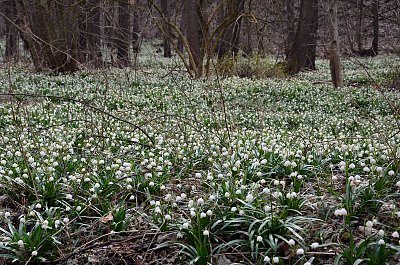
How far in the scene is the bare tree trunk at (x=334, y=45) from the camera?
1319 cm

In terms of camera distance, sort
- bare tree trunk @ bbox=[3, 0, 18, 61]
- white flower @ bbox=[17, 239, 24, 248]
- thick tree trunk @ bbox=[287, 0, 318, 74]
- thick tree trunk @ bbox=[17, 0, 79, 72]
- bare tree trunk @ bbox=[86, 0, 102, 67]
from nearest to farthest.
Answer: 1. white flower @ bbox=[17, 239, 24, 248]
2. bare tree trunk @ bbox=[86, 0, 102, 67]
3. thick tree trunk @ bbox=[17, 0, 79, 72]
4. bare tree trunk @ bbox=[3, 0, 18, 61]
5. thick tree trunk @ bbox=[287, 0, 318, 74]

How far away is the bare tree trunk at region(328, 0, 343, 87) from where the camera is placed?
13.2 meters

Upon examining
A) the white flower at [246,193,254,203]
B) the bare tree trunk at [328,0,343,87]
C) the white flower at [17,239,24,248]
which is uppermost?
the bare tree trunk at [328,0,343,87]

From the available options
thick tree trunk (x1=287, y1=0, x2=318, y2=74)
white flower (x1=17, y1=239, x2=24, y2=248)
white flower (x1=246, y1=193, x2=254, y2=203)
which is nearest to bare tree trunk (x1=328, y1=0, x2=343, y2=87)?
thick tree trunk (x1=287, y1=0, x2=318, y2=74)

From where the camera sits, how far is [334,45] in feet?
46.0


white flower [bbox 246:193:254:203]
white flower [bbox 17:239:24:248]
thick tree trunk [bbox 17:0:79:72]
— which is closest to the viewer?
white flower [bbox 17:239:24:248]

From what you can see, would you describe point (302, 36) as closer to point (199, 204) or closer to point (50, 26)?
point (50, 26)

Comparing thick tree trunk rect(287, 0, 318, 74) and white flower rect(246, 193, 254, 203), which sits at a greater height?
thick tree trunk rect(287, 0, 318, 74)

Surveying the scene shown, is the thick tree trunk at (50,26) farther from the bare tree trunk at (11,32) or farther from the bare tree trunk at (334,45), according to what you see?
the bare tree trunk at (334,45)

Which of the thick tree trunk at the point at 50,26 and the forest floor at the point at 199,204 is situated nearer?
the forest floor at the point at 199,204

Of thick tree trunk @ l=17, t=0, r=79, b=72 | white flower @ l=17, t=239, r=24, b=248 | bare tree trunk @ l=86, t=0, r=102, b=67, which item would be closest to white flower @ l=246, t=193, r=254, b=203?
white flower @ l=17, t=239, r=24, b=248

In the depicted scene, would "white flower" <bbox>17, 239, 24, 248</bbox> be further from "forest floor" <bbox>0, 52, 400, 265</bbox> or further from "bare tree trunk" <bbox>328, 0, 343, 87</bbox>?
"bare tree trunk" <bbox>328, 0, 343, 87</bbox>

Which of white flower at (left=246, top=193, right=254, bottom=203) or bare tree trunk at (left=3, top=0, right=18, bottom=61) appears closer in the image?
white flower at (left=246, top=193, right=254, bottom=203)

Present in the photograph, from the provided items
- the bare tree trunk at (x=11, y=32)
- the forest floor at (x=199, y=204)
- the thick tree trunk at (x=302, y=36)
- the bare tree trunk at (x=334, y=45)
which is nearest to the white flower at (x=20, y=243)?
the forest floor at (x=199, y=204)
